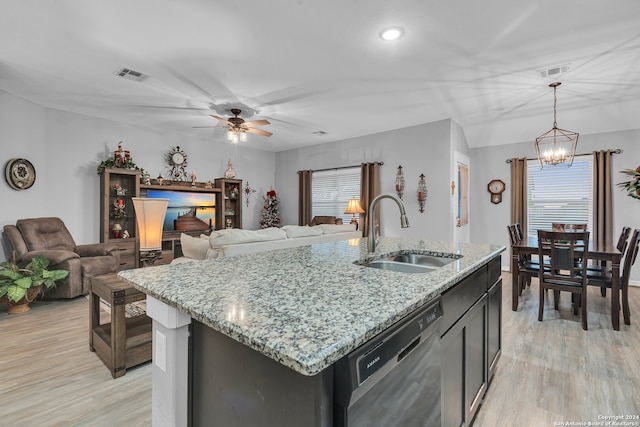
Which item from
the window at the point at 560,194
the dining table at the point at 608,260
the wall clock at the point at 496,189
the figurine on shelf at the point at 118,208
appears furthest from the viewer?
the wall clock at the point at 496,189

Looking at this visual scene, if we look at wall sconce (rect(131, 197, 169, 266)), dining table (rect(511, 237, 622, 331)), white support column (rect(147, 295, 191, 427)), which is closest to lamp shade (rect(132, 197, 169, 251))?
wall sconce (rect(131, 197, 169, 266))

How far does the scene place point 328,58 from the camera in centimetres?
307

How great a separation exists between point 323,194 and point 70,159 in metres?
4.60

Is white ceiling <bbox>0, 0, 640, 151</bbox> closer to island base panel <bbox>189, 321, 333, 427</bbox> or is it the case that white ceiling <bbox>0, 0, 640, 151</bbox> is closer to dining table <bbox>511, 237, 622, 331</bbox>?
dining table <bbox>511, 237, 622, 331</bbox>

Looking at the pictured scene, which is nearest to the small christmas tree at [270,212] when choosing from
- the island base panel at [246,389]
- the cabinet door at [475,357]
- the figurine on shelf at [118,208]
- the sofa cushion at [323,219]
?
the sofa cushion at [323,219]

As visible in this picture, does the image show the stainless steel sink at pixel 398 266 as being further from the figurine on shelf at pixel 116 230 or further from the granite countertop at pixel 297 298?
the figurine on shelf at pixel 116 230

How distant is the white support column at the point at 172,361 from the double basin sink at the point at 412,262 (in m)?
0.99

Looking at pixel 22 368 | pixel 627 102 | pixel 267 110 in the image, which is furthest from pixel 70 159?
pixel 627 102

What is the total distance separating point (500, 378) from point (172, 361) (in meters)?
2.25

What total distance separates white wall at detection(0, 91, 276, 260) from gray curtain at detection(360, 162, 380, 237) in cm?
333

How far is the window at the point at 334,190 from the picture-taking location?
652cm

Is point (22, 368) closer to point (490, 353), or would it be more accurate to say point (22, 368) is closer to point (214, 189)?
point (490, 353)

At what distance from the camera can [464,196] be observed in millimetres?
6051

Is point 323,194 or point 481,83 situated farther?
point 323,194
